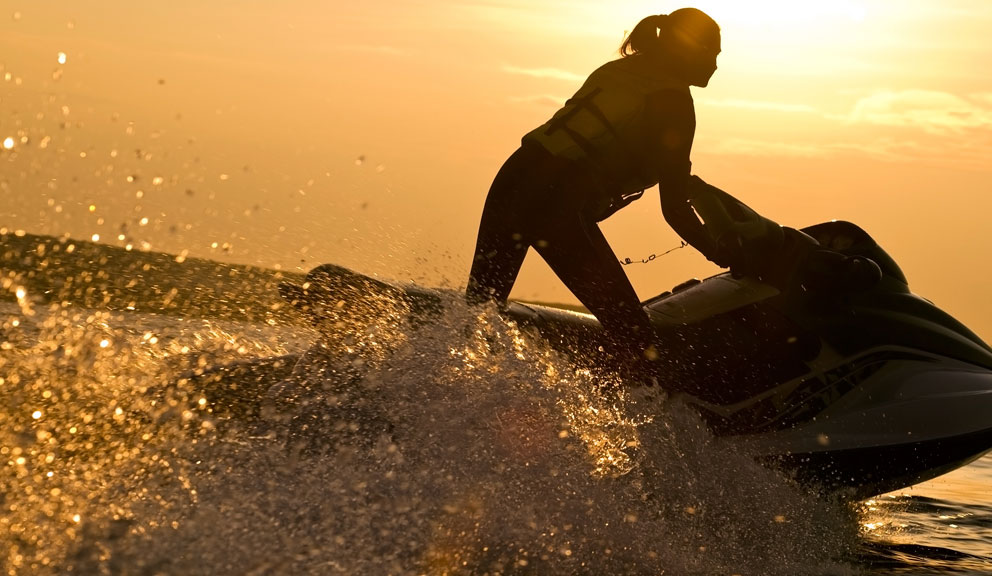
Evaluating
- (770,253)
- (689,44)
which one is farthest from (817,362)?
(689,44)

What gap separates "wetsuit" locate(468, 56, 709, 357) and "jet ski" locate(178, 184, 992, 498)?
0.70ft

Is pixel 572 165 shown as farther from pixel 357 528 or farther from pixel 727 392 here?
pixel 357 528

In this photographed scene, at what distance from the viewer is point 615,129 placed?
411 cm

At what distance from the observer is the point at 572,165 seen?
162 inches

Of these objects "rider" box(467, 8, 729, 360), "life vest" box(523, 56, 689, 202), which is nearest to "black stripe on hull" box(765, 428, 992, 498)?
"rider" box(467, 8, 729, 360)

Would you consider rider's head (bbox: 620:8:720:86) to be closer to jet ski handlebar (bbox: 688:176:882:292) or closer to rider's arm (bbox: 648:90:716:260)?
rider's arm (bbox: 648:90:716:260)

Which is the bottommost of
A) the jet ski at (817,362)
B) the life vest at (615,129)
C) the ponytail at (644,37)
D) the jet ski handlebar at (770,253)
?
the jet ski at (817,362)

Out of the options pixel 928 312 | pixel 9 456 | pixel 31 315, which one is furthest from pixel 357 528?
pixel 31 315

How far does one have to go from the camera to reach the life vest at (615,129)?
13.5ft

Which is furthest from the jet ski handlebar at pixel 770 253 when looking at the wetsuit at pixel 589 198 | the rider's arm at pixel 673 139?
the wetsuit at pixel 589 198

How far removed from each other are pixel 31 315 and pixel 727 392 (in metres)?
7.07

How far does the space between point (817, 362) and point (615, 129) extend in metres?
1.37

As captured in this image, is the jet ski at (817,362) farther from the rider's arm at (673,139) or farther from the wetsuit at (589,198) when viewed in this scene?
the rider's arm at (673,139)

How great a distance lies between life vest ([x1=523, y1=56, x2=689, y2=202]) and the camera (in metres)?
4.10
